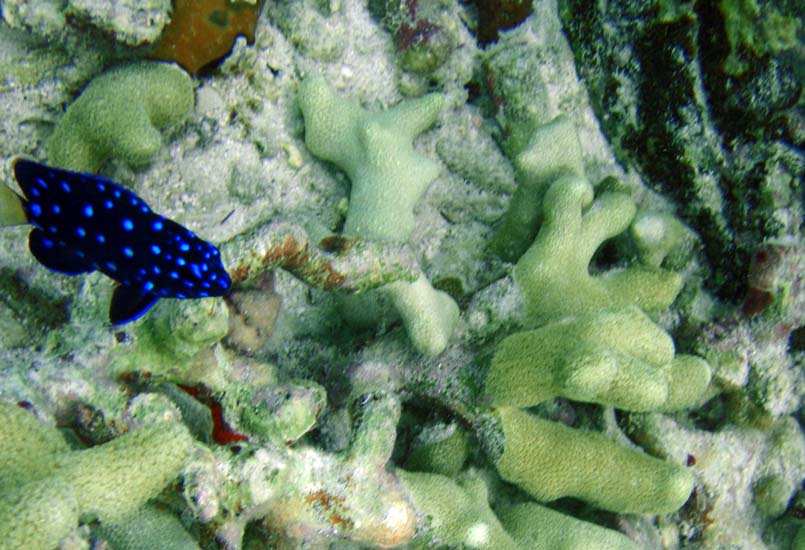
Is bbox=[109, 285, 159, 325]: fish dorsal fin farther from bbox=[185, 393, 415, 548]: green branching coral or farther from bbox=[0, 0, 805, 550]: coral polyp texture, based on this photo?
bbox=[185, 393, 415, 548]: green branching coral

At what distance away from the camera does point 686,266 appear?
349cm

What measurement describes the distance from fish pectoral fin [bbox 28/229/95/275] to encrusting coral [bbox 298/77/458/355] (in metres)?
1.26

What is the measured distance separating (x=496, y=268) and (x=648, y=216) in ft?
2.71

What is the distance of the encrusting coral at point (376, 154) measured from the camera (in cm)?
297

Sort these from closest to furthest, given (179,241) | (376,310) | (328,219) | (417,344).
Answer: (179,241), (417,344), (376,310), (328,219)

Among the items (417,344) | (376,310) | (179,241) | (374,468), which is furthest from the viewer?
(376,310)

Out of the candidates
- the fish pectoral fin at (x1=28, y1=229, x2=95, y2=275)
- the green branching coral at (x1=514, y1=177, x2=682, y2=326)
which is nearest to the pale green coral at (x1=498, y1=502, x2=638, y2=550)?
the green branching coral at (x1=514, y1=177, x2=682, y2=326)

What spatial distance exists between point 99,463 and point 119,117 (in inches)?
63.1

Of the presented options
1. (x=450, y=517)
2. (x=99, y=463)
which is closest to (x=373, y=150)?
(x=450, y=517)

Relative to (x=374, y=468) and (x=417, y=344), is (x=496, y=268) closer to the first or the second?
(x=417, y=344)

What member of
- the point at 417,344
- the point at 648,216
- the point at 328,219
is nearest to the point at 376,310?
the point at 417,344

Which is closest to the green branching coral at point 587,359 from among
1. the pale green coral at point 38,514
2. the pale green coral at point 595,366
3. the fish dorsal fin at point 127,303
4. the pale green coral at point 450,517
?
the pale green coral at point 595,366

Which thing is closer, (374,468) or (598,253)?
(374,468)

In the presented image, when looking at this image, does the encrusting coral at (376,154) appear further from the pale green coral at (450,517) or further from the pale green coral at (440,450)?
the pale green coral at (450,517)
